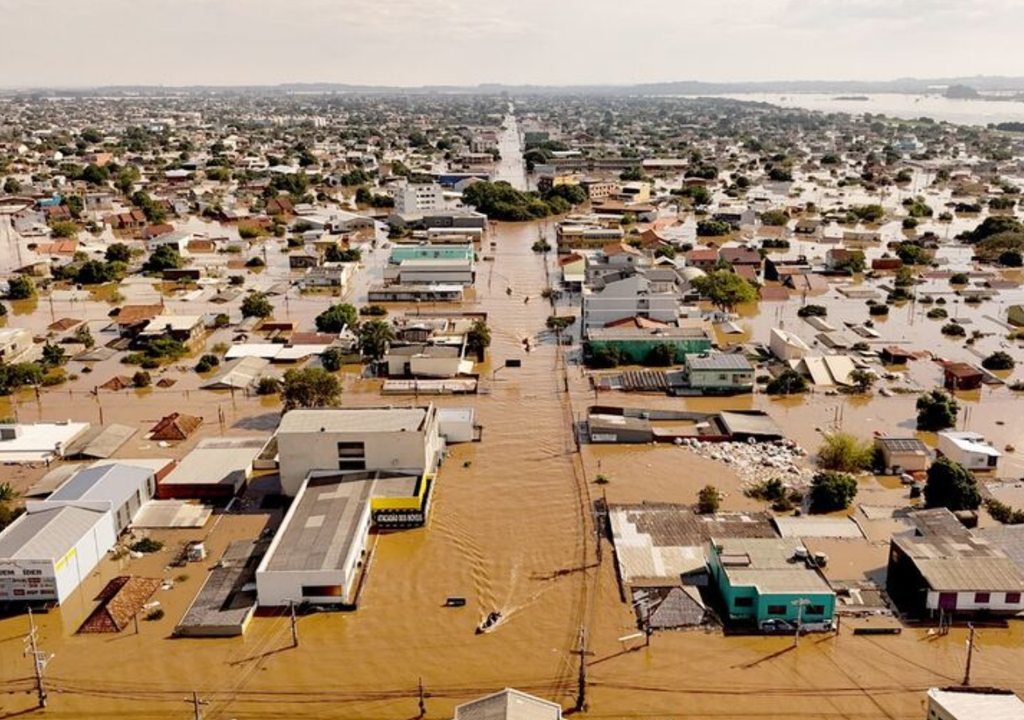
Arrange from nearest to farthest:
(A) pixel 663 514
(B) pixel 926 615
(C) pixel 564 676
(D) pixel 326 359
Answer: (C) pixel 564 676, (B) pixel 926 615, (A) pixel 663 514, (D) pixel 326 359

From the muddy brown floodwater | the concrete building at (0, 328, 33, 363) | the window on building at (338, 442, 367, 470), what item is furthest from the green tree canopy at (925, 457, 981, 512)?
the concrete building at (0, 328, 33, 363)

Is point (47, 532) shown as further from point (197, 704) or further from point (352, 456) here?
point (352, 456)

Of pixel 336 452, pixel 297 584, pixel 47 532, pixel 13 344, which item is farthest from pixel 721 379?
pixel 13 344

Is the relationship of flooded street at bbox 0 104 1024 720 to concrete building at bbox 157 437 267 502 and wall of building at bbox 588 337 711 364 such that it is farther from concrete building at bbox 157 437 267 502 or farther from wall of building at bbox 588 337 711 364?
wall of building at bbox 588 337 711 364

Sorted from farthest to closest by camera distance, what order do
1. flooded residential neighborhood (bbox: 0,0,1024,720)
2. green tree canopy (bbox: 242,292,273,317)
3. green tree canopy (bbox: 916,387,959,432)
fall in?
green tree canopy (bbox: 242,292,273,317) < green tree canopy (bbox: 916,387,959,432) < flooded residential neighborhood (bbox: 0,0,1024,720)

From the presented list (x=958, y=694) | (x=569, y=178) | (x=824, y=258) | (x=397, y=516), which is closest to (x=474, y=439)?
(x=397, y=516)

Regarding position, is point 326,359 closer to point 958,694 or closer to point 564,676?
point 564,676

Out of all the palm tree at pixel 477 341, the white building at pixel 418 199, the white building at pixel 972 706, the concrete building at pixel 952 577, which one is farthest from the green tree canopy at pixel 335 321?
the white building at pixel 418 199
